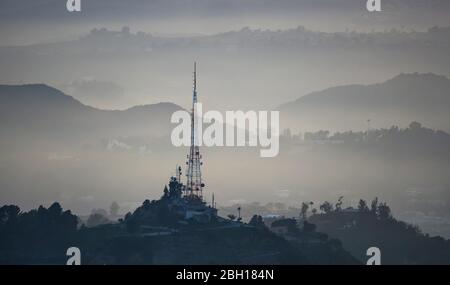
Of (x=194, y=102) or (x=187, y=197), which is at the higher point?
(x=194, y=102)
